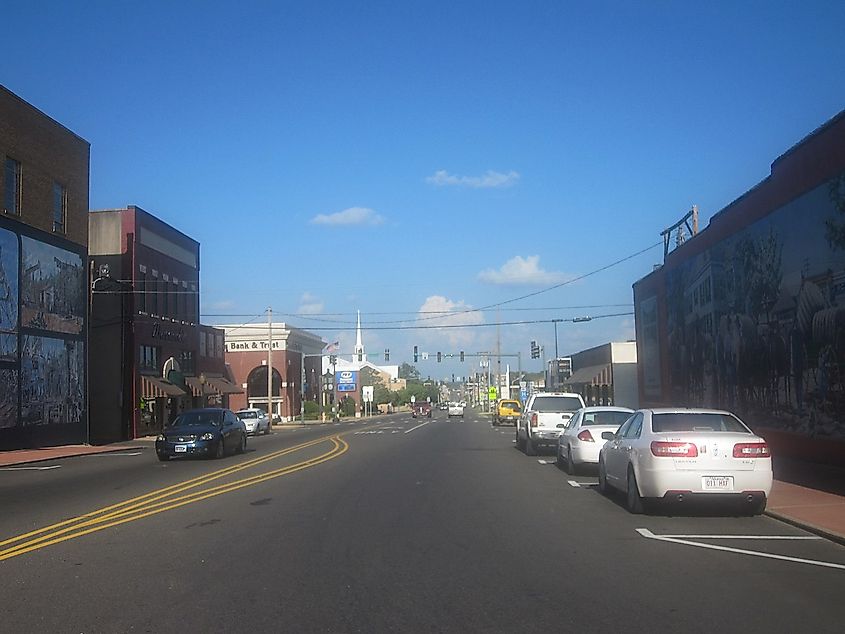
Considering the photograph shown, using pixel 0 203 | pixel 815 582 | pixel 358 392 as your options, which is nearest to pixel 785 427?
pixel 815 582

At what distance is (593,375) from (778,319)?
35553 mm

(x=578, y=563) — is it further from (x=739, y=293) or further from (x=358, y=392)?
(x=358, y=392)

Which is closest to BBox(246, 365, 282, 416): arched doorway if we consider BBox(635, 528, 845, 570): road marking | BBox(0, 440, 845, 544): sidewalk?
BBox(0, 440, 845, 544): sidewalk

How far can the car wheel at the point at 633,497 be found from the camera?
13677mm

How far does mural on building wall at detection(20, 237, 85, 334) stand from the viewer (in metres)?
34.7

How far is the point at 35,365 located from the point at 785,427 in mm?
27056

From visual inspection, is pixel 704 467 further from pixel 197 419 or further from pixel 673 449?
pixel 197 419

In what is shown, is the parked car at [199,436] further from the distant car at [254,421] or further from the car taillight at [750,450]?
the distant car at [254,421]

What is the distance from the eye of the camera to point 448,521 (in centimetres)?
1308

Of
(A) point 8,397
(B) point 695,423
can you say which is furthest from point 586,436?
(A) point 8,397

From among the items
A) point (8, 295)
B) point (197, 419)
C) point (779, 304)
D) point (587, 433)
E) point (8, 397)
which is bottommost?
point (587, 433)

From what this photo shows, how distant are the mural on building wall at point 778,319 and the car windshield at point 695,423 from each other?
447cm

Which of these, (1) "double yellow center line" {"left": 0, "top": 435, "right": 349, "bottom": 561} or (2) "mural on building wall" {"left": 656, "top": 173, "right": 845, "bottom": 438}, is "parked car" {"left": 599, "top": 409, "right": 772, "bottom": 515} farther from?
(1) "double yellow center line" {"left": 0, "top": 435, "right": 349, "bottom": 561}

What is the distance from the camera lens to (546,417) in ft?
87.3
